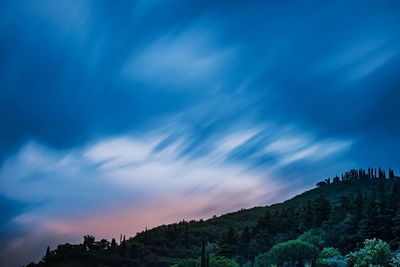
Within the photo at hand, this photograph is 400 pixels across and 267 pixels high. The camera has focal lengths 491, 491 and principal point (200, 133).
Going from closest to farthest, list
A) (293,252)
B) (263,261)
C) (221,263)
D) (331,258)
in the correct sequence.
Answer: (331,258) < (293,252) < (221,263) < (263,261)

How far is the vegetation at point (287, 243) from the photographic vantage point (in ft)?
190

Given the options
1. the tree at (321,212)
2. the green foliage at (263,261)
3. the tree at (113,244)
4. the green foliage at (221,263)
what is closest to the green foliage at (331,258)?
the green foliage at (263,261)

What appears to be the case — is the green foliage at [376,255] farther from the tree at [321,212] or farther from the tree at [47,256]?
the tree at [47,256]

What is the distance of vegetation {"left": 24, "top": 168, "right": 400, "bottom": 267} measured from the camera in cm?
5784

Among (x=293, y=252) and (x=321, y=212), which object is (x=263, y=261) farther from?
(x=321, y=212)

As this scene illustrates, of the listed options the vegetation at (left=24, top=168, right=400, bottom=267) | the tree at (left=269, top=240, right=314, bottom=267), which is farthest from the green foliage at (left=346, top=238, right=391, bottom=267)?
the tree at (left=269, top=240, right=314, bottom=267)

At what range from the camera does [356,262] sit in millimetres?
50594

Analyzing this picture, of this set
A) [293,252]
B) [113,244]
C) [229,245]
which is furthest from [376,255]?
[113,244]

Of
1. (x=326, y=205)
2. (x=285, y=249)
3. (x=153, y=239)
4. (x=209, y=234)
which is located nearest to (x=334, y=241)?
(x=285, y=249)

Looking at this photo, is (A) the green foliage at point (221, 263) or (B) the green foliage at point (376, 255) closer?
(B) the green foliage at point (376, 255)

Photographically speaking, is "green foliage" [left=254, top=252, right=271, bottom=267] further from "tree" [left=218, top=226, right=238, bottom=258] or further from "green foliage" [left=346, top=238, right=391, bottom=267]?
"green foliage" [left=346, top=238, right=391, bottom=267]

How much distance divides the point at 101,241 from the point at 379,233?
50.6 metres

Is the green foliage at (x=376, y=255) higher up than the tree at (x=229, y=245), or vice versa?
the tree at (x=229, y=245)

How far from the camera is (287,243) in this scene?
66.4 m
